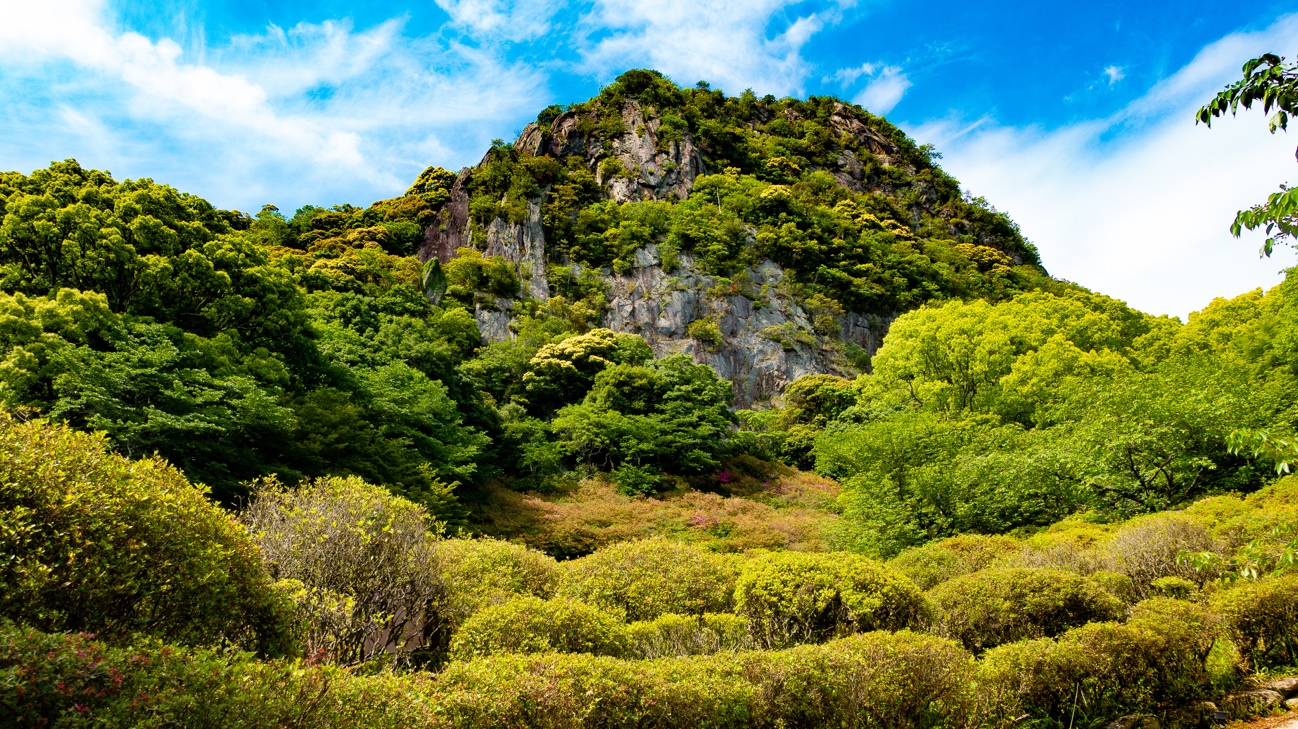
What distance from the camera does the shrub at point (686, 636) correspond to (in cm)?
695

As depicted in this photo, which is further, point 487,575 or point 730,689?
point 487,575

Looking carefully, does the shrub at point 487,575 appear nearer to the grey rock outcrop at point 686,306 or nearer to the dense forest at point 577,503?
the dense forest at point 577,503

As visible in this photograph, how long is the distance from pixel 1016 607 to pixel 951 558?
8.91ft

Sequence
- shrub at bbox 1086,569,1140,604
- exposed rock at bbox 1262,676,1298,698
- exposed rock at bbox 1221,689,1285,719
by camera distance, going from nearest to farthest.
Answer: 1. exposed rock at bbox 1221,689,1285,719
2. exposed rock at bbox 1262,676,1298,698
3. shrub at bbox 1086,569,1140,604

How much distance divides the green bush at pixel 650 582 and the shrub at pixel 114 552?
4.07m

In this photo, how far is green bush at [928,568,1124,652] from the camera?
24.9 ft

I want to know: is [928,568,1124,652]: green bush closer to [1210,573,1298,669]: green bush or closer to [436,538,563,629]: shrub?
[1210,573,1298,669]: green bush

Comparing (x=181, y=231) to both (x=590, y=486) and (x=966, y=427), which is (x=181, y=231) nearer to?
(x=590, y=486)

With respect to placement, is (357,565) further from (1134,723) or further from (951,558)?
(951,558)

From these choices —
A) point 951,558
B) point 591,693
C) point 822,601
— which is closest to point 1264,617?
point 951,558

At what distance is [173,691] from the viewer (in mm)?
3082

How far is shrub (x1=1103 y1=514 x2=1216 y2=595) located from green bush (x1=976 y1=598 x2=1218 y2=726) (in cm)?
251

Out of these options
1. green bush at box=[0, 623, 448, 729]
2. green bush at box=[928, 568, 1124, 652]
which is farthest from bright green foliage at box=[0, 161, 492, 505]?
green bush at box=[928, 568, 1124, 652]

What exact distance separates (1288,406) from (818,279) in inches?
1197
